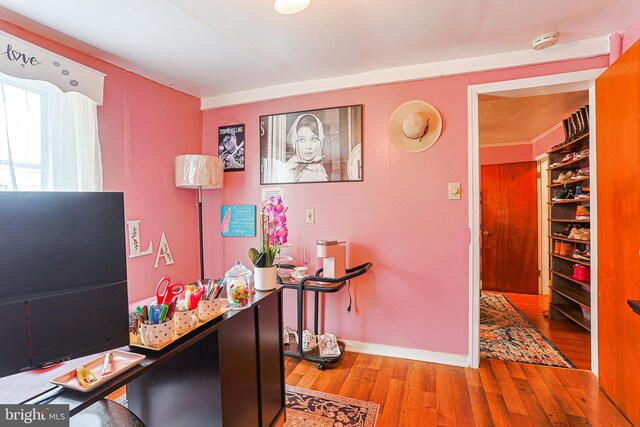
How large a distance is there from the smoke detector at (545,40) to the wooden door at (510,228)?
116 inches

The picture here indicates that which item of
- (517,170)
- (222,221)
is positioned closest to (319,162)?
(222,221)

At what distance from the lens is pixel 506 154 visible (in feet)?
15.3

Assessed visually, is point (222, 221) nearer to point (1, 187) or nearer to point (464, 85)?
point (1, 187)

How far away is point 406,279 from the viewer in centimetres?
247

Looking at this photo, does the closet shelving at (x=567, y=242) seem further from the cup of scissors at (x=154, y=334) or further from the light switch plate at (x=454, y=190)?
the cup of scissors at (x=154, y=334)

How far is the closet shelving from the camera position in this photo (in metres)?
2.96

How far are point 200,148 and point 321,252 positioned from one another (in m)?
1.76

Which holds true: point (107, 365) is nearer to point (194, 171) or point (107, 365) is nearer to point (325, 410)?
point (325, 410)

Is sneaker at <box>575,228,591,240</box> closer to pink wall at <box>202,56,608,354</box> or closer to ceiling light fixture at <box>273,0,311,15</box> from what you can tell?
pink wall at <box>202,56,608,354</box>

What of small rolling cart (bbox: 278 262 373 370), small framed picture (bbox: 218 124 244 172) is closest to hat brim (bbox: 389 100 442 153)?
small rolling cart (bbox: 278 262 373 370)

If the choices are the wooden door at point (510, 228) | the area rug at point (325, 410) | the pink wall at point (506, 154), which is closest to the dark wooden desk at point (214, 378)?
the area rug at point (325, 410)

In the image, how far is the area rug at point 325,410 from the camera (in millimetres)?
1733

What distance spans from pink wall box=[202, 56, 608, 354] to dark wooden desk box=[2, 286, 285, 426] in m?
1.25

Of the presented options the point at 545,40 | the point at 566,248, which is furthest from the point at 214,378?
the point at 566,248
